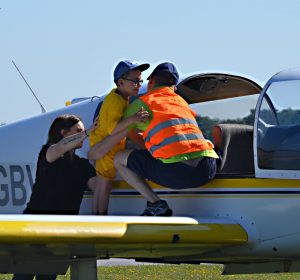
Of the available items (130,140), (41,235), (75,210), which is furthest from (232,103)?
(41,235)

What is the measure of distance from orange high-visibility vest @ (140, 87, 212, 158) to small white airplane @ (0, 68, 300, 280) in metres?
0.43

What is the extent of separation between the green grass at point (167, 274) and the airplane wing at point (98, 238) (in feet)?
18.0

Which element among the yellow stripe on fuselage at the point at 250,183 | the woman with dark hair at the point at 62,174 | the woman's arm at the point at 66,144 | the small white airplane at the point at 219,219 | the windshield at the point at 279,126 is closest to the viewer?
the small white airplane at the point at 219,219

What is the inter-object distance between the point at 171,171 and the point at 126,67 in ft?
3.34

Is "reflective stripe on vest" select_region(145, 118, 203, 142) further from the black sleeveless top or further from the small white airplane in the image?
the black sleeveless top

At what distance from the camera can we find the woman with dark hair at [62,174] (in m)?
9.95

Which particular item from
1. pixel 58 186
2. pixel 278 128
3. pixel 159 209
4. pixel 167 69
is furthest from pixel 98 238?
pixel 278 128

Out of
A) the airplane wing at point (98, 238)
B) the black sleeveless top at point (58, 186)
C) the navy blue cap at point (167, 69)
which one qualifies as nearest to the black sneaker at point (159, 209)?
the airplane wing at point (98, 238)

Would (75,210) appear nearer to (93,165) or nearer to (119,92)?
(93,165)

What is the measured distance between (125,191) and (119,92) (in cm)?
90

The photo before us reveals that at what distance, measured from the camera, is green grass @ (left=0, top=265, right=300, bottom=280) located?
1555 centimetres

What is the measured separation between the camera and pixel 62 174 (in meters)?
9.98

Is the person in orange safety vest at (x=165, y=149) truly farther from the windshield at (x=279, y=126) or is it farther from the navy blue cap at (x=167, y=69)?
the windshield at (x=279, y=126)

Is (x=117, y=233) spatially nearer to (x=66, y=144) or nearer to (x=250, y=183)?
(x=66, y=144)
